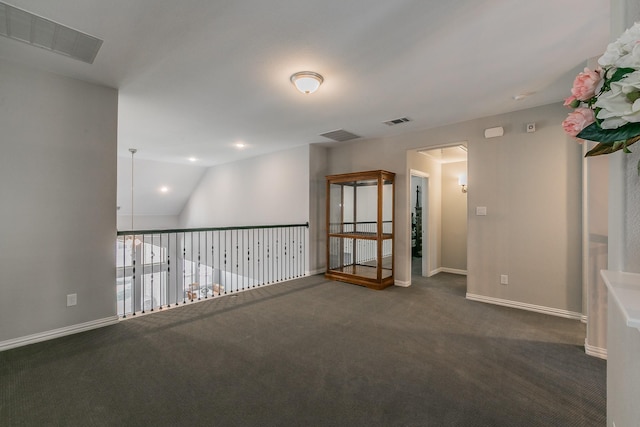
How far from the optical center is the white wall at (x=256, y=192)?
218 inches

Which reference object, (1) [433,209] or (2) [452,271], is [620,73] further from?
(2) [452,271]

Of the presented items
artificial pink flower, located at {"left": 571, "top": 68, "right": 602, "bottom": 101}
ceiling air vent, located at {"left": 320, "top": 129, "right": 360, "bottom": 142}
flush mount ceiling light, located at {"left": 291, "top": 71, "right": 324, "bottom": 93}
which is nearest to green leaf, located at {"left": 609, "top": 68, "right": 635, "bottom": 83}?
artificial pink flower, located at {"left": 571, "top": 68, "right": 602, "bottom": 101}

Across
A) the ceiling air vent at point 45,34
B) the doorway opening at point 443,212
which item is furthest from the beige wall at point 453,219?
the ceiling air vent at point 45,34

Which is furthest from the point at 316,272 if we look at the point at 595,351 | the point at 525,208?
the point at 595,351

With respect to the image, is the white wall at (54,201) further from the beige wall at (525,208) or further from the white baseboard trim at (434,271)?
the white baseboard trim at (434,271)

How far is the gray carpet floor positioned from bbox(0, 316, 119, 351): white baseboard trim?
89 mm

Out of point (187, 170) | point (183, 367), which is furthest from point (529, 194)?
point (187, 170)

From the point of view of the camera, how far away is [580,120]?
98 centimetres

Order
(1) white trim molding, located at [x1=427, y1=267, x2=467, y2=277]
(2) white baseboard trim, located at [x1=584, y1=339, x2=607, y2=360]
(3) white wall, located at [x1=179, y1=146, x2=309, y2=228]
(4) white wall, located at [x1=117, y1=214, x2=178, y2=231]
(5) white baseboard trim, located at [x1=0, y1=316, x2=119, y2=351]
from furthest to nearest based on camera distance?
1. (4) white wall, located at [x1=117, y1=214, x2=178, y2=231]
2. (3) white wall, located at [x1=179, y1=146, x2=309, y2=228]
3. (1) white trim molding, located at [x1=427, y1=267, x2=467, y2=277]
4. (5) white baseboard trim, located at [x1=0, y1=316, x2=119, y2=351]
5. (2) white baseboard trim, located at [x1=584, y1=339, x2=607, y2=360]

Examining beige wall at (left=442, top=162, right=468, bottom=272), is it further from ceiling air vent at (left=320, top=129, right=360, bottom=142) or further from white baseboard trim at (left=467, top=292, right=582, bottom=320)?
ceiling air vent at (left=320, top=129, right=360, bottom=142)

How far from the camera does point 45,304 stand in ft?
8.50

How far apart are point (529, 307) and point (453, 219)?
243 centimetres

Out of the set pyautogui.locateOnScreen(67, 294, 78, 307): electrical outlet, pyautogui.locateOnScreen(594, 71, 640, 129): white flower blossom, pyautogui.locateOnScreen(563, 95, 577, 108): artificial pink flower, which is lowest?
pyautogui.locateOnScreen(67, 294, 78, 307): electrical outlet

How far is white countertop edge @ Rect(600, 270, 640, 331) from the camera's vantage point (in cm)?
67
